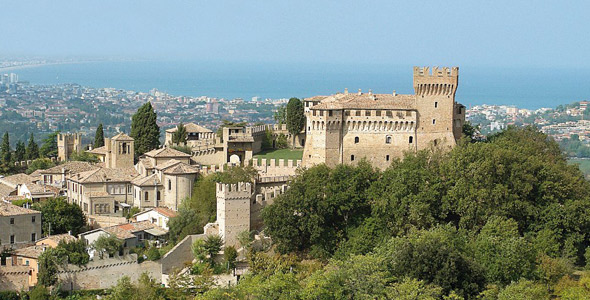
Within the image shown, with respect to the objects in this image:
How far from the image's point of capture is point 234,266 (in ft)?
146

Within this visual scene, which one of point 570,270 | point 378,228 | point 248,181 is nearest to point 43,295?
point 248,181

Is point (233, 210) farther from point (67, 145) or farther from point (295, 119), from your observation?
point (67, 145)

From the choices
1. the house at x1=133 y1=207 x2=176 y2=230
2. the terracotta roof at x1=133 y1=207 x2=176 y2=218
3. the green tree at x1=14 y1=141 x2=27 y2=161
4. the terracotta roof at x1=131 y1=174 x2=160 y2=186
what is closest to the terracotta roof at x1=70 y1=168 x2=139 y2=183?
the terracotta roof at x1=131 y1=174 x2=160 y2=186

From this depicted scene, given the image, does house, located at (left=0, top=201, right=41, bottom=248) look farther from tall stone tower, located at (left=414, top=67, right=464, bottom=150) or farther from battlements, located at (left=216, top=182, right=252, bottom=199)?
tall stone tower, located at (left=414, top=67, right=464, bottom=150)

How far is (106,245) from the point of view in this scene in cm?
4378

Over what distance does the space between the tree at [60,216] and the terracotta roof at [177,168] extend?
218 inches

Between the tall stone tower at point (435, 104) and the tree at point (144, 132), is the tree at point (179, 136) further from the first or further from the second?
the tall stone tower at point (435, 104)

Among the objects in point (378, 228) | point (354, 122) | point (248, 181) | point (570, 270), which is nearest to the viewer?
point (570, 270)

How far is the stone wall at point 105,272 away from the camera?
42750 millimetres

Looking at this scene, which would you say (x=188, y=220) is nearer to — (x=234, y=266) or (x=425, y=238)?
(x=234, y=266)

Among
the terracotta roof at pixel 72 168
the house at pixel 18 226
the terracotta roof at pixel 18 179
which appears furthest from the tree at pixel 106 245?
the terracotta roof at pixel 18 179

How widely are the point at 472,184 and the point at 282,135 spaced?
20819mm

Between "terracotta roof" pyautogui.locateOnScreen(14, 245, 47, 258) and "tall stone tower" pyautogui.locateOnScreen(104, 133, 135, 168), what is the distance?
1314cm

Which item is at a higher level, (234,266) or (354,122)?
(354,122)
